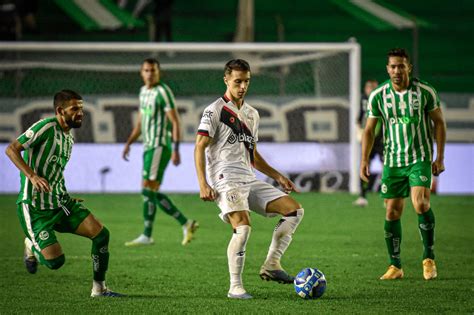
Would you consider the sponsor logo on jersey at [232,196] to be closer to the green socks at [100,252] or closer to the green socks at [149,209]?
the green socks at [100,252]

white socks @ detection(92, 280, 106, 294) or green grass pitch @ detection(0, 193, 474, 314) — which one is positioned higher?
white socks @ detection(92, 280, 106, 294)

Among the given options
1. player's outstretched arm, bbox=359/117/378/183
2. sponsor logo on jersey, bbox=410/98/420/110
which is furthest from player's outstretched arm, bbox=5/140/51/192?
sponsor logo on jersey, bbox=410/98/420/110

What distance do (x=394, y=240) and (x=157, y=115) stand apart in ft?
12.2

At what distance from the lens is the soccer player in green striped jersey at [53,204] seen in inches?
275

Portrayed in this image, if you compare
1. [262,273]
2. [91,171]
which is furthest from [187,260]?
[91,171]

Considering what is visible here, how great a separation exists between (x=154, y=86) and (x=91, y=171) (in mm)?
6185

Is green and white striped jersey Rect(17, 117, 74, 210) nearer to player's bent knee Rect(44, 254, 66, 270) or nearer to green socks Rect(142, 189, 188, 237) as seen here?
player's bent knee Rect(44, 254, 66, 270)

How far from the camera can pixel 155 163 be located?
10.8 meters

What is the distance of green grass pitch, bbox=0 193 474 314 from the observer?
263 inches

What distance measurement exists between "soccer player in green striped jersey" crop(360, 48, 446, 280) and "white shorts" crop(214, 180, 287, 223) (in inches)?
49.8

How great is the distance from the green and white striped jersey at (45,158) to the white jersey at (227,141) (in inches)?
41.3

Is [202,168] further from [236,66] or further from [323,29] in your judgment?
[323,29]

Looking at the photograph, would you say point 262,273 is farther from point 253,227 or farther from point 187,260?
point 253,227

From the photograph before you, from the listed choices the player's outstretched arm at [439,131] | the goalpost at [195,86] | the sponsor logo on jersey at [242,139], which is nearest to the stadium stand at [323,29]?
the goalpost at [195,86]
